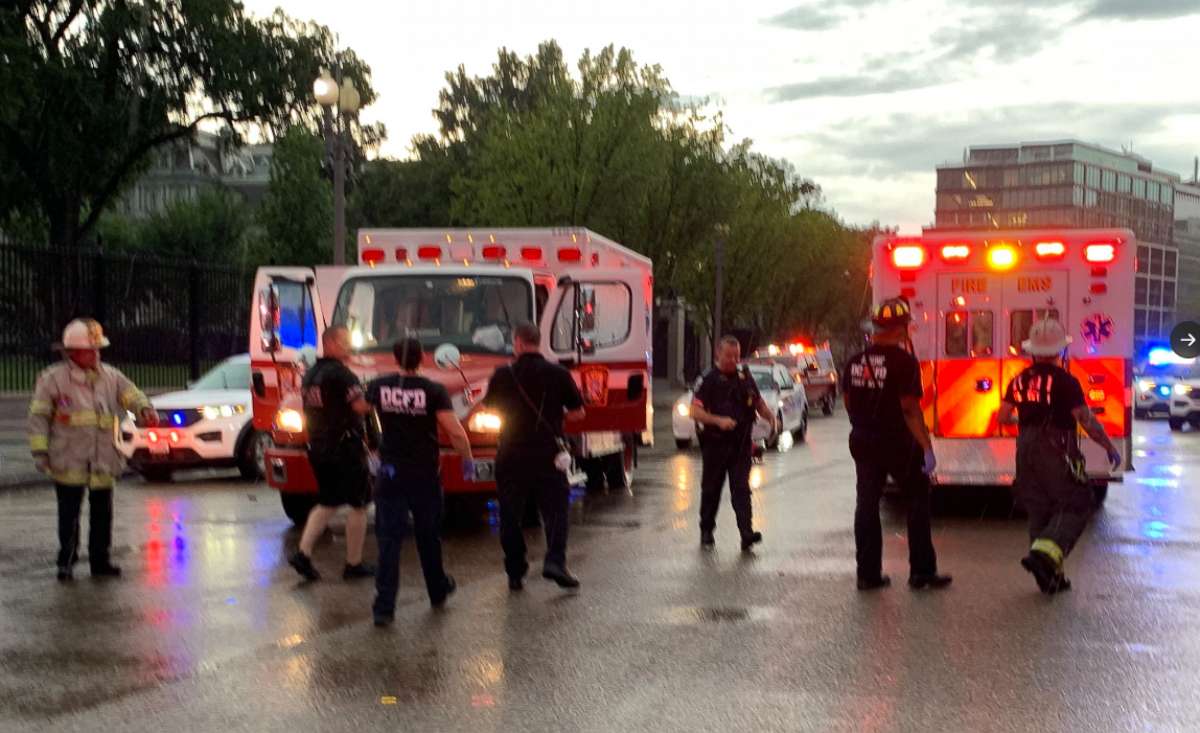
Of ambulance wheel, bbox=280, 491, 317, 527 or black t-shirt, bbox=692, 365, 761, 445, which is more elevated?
black t-shirt, bbox=692, 365, 761, 445

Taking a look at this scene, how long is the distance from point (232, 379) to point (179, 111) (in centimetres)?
1650

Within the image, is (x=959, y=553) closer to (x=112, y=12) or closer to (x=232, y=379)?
(x=232, y=379)

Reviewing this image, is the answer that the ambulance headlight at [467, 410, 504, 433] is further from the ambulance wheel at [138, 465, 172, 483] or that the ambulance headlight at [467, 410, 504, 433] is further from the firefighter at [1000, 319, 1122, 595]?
the ambulance wheel at [138, 465, 172, 483]

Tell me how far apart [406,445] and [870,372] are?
300cm

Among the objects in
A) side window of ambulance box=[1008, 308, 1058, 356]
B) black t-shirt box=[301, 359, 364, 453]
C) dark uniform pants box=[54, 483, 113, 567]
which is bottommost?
dark uniform pants box=[54, 483, 113, 567]

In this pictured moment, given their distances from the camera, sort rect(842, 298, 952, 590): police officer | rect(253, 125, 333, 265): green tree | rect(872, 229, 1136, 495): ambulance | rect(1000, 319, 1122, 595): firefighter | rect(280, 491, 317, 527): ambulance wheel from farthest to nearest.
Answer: rect(253, 125, 333, 265): green tree < rect(872, 229, 1136, 495): ambulance < rect(280, 491, 317, 527): ambulance wheel < rect(842, 298, 952, 590): police officer < rect(1000, 319, 1122, 595): firefighter

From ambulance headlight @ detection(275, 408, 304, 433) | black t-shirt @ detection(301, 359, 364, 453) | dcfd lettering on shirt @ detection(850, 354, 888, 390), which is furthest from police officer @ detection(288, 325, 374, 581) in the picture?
dcfd lettering on shirt @ detection(850, 354, 888, 390)

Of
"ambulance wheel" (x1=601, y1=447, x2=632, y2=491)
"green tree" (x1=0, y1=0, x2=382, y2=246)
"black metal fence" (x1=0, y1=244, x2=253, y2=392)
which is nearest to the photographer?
"ambulance wheel" (x1=601, y1=447, x2=632, y2=491)

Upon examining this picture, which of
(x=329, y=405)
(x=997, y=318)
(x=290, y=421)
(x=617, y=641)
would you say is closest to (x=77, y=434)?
(x=329, y=405)

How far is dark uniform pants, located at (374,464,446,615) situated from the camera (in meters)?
8.54

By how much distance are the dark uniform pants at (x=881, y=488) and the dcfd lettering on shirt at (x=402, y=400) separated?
9.32 ft

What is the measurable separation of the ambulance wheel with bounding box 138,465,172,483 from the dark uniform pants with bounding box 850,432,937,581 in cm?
1047

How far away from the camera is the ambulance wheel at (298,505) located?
43.1 ft

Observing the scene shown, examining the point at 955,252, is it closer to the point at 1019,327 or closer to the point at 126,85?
the point at 1019,327
